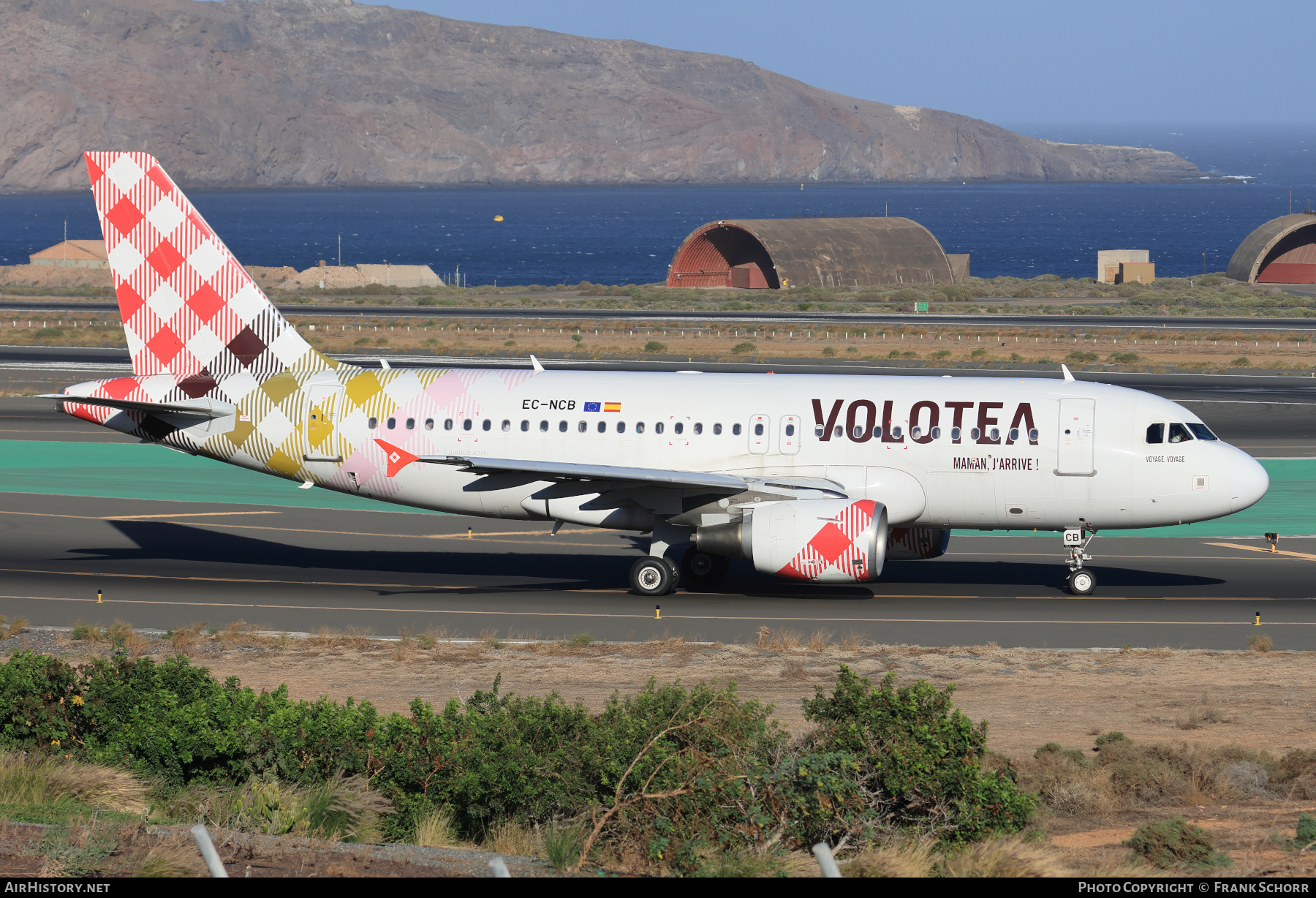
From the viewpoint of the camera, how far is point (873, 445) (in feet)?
102

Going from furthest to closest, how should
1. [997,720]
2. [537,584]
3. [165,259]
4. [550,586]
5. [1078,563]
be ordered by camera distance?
1. [165,259]
2. [537,584]
3. [550,586]
4. [1078,563]
5. [997,720]

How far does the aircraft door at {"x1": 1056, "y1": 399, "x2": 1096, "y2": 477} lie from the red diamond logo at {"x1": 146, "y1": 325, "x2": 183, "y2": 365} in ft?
66.8

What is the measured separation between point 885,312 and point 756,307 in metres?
10.6

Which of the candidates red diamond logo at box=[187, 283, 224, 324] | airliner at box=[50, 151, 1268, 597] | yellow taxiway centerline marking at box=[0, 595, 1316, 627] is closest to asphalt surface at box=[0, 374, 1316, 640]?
yellow taxiway centerline marking at box=[0, 595, 1316, 627]

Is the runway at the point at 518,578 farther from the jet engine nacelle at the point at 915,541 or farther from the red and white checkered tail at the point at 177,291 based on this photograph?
the red and white checkered tail at the point at 177,291

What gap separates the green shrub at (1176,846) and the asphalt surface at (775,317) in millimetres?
85529

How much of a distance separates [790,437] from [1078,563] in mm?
7156

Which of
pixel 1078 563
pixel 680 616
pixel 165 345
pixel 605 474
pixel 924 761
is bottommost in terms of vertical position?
pixel 680 616

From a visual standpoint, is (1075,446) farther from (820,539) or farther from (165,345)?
(165,345)

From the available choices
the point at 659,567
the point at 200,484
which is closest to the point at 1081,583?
the point at 659,567

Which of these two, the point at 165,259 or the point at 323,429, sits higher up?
the point at 165,259

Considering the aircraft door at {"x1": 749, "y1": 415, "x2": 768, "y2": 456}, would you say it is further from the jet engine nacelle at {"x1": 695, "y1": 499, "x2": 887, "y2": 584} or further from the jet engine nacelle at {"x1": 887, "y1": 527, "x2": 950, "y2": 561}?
the jet engine nacelle at {"x1": 887, "y1": 527, "x2": 950, "y2": 561}

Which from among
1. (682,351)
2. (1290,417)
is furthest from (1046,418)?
(682,351)

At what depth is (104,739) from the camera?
18844mm
